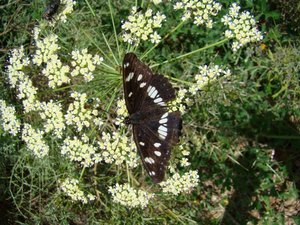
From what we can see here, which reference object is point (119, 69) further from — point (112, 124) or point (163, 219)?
point (163, 219)

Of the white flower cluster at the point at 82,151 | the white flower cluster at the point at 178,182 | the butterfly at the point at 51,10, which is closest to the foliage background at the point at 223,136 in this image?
the butterfly at the point at 51,10

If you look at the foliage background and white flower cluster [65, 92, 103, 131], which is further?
the foliage background

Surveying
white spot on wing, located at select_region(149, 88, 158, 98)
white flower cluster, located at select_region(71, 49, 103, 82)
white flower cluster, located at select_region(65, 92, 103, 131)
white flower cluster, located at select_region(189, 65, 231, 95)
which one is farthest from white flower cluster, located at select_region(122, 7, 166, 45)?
white flower cluster, located at select_region(65, 92, 103, 131)

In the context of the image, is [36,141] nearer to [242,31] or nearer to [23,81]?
[23,81]

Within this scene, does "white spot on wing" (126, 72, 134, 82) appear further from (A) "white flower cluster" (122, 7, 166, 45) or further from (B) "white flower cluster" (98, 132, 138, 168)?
(B) "white flower cluster" (98, 132, 138, 168)

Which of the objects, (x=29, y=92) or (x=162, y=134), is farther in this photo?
(x=29, y=92)

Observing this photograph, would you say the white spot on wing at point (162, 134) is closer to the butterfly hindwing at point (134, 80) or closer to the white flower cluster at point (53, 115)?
the butterfly hindwing at point (134, 80)

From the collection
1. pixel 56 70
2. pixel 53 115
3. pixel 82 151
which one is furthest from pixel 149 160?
pixel 56 70
